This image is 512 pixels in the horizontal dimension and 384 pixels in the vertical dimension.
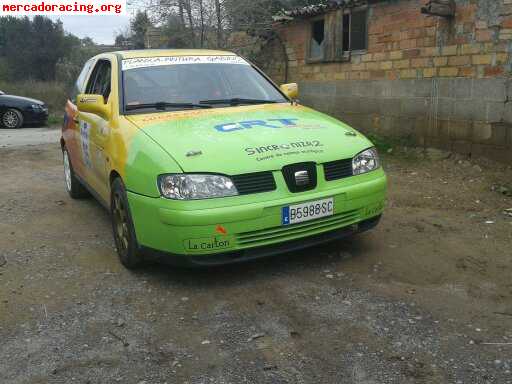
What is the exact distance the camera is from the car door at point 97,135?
173 inches

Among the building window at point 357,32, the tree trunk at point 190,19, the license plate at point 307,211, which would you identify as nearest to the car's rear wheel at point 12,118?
the tree trunk at point 190,19

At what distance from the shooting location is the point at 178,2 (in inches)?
577

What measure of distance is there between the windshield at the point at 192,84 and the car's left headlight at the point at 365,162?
1209 mm

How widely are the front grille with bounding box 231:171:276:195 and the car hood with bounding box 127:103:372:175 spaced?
4 cm

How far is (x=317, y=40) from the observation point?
11148 millimetres

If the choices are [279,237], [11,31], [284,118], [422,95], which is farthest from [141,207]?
[11,31]

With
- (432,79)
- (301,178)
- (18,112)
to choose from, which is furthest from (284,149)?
(18,112)

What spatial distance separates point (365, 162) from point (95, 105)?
7.44 ft

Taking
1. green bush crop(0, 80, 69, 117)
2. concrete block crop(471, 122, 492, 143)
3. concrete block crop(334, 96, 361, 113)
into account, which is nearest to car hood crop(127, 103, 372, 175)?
concrete block crop(471, 122, 492, 143)

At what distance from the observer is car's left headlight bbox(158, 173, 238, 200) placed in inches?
133

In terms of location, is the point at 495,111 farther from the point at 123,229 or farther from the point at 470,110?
the point at 123,229

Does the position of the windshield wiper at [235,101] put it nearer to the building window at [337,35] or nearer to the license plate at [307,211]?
the license plate at [307,211]

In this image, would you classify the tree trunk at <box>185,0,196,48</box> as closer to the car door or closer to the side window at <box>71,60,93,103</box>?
the side window at <box>71,60,93,103</box>

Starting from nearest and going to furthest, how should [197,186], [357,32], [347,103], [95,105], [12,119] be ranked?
1. [197,186]
2. [95,105]
3. [357,32]
4. [347,103]
5. [12,119]
